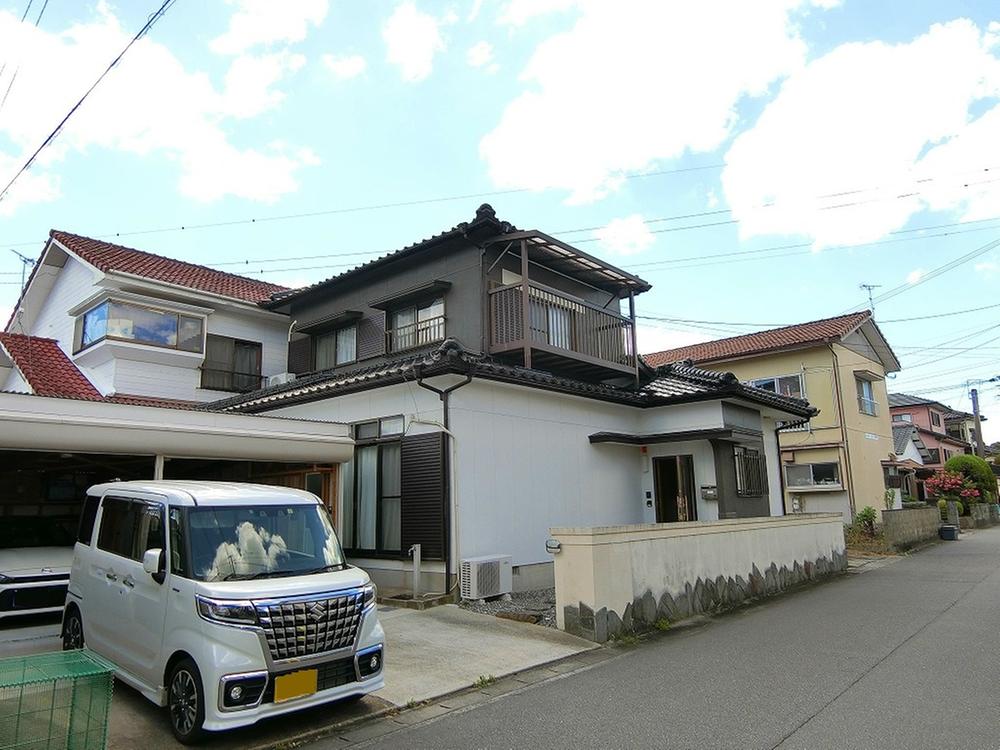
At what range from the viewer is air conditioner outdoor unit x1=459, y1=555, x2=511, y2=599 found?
29.3ft

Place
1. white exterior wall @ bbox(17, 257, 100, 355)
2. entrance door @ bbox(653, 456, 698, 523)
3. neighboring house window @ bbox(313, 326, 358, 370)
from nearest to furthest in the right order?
entrance door @ bbox(653, 456, 698, 523) < neighboring house window @ bbox(313, 326, 358, 370) < white exterior wall @ bbox(17, 257, 100, 355)

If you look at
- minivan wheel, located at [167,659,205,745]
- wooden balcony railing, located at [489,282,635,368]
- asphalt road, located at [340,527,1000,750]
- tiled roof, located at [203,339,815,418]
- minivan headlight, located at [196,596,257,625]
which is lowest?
asphalt road, located at [340,527,1000,750]

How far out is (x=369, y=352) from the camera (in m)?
13.7

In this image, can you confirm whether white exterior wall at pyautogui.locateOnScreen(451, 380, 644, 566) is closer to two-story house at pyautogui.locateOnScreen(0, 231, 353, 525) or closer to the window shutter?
the window shutter

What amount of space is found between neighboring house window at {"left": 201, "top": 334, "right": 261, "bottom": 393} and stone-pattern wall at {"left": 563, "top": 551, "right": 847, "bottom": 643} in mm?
11141

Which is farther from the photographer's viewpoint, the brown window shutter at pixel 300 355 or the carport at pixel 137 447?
the brown window shutter at pixel 300 355

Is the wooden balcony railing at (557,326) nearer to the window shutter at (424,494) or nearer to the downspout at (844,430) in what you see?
the window shutter at (424,494)

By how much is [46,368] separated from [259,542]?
12912 mm

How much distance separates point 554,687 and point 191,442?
5.31m

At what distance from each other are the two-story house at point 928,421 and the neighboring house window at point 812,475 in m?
19.8

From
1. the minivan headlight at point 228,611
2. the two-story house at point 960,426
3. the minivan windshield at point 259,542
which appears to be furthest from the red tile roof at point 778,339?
the two-story house at point 960,426

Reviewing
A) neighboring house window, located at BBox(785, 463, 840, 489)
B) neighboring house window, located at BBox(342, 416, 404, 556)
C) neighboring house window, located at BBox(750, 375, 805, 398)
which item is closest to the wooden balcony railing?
neighboring house window, located at BBox(342, 416, 404, 556)

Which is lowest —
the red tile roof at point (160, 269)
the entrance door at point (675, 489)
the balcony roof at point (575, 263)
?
the entrance door at point (675, 489)

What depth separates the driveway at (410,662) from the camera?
4.50 m
